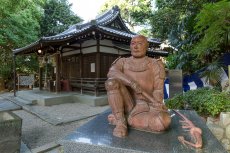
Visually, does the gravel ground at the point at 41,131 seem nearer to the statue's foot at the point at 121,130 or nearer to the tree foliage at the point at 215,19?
the statue's foot at the point at 121,130

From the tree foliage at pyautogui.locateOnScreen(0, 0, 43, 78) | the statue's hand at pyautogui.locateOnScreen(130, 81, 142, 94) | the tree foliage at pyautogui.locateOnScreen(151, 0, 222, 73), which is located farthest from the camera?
the tree foliage at pyautogui.locateOnScreen(0, 0, 43, 78)

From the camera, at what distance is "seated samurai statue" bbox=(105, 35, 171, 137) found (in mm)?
2399

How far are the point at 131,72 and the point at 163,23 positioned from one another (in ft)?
25.7

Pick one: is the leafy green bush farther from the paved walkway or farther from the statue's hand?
the paved walkway

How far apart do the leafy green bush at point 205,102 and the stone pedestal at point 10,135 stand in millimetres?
3382

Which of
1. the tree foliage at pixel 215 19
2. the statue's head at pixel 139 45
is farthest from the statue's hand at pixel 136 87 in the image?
the tree foliage at pixel 215 19

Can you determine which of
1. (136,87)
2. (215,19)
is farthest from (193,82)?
(136,87)

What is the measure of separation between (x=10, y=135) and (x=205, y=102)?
3760 millimetres

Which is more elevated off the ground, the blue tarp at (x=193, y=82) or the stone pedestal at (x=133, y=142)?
the blue tarp at (x=193, y=82)

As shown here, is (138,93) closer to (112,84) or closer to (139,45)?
(112,84)

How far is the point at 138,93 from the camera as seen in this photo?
8.36 feet

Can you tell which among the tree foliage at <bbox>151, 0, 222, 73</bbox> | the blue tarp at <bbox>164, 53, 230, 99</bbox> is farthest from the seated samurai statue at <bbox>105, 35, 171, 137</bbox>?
the tree foliage at <bbox>151, 0, 222, 73</bbox>

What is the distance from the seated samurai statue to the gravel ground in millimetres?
2562

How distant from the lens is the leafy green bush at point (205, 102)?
401 centimetres
